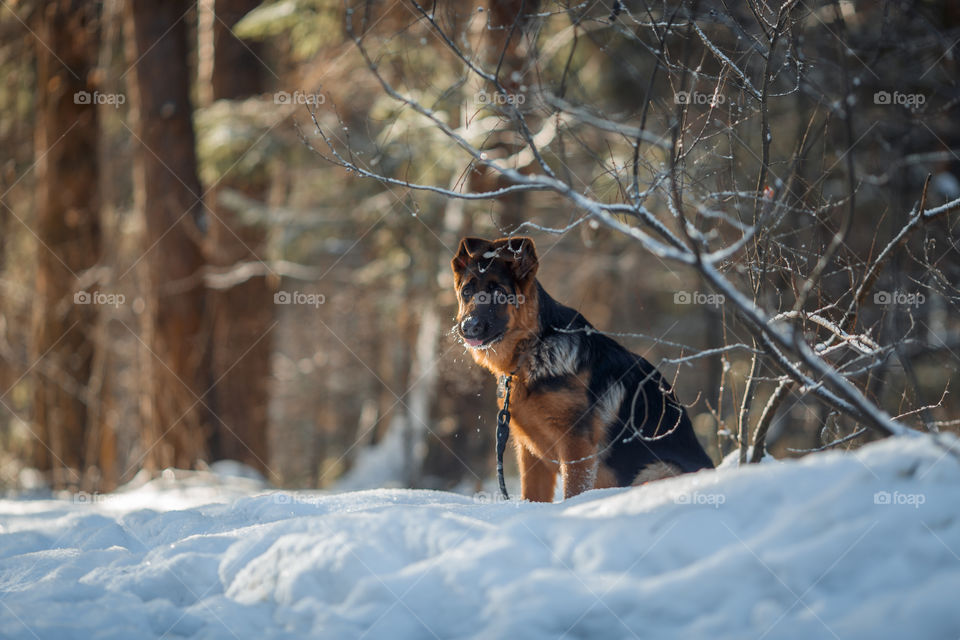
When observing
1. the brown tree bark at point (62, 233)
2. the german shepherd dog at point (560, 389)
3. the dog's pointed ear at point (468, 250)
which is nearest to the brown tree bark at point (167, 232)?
the brown tree bark at point (62, 233)

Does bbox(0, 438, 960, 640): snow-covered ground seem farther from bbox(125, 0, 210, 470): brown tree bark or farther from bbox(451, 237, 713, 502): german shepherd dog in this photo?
bbox(125, 0, 210, 470): brown tree bark

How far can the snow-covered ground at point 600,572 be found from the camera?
2.47 meters

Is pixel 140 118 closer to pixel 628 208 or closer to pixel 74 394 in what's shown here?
pixel 74 394

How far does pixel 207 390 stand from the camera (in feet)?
35.7

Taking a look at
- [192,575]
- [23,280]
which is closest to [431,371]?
[192,575]

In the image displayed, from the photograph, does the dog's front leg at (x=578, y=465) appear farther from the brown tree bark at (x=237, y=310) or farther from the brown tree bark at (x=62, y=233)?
the brown tree bark at (x=62, y=233)

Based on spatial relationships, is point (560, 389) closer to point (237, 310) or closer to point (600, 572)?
point (600, 572)

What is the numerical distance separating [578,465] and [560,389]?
1.75ft

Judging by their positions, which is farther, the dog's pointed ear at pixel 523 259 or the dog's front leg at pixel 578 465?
the dog's pointed ear at pixel 523 259

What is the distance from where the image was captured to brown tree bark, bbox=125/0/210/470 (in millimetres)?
10680

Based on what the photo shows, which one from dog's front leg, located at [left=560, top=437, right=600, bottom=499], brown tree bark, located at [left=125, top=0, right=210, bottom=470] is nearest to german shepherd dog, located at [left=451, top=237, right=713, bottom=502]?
dog's front leg, located at [left=560, top=437, right=600, bottom=499]

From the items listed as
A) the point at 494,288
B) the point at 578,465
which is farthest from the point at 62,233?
the point at 578,465

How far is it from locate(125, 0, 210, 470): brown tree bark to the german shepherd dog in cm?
717

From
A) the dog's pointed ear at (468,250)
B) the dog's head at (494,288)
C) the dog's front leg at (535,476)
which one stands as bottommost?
the dog's front leg at (535,476)
